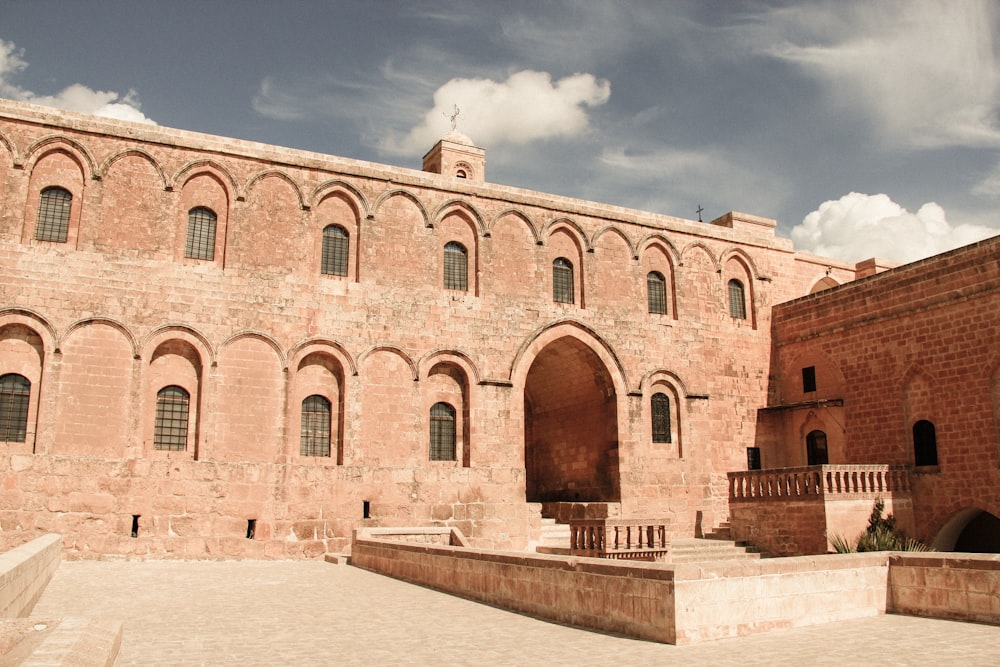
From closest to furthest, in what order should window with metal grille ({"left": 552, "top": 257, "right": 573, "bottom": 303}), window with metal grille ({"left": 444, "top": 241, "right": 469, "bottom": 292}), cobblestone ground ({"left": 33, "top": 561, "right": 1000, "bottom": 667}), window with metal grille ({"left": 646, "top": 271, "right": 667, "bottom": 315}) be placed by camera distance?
cobblestone ground ({"left": 33, "top": 561, "right": 1000, "bottom": 667}) < window with metal grille ({"left": 444, "top": 241, "right": 469, "bottom": 292}) < window with metal grille ({"left": 552, "top": 257, "right": 573, "bottom": 303}) < window with metal grille ({"left": 646, "top": 271, "right": 667, "bottom": 315})

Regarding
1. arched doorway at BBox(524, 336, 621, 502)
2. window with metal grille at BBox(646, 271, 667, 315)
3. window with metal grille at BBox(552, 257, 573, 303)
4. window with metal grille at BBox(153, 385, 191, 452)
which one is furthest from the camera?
window with metal grille at BBox(646, 271, 667, 315)

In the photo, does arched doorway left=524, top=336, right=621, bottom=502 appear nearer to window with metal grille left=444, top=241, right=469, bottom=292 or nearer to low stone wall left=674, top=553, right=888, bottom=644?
window with metal grille left=444, top=241, right=469, bottom=292

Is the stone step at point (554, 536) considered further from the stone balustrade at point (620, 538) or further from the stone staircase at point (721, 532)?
the stone staircase at point (721, 532)

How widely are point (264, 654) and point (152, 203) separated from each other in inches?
500

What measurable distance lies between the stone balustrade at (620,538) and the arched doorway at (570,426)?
16.8ft

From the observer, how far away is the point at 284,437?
17406mm

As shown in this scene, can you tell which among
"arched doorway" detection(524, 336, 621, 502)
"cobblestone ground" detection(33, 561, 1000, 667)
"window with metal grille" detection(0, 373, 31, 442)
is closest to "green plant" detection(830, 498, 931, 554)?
"arched doorway" detection(524, 336, 621, 502)

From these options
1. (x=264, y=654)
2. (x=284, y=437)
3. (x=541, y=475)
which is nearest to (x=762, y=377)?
(x=541, y=475)

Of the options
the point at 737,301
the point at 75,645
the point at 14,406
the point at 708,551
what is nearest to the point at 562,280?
the point at 737,301

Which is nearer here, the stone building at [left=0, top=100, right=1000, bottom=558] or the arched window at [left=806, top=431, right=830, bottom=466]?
the stone building at [left=0, top=100, right=1000, bottom=558]

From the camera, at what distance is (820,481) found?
1719 cm

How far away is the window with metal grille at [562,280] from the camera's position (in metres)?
21.5

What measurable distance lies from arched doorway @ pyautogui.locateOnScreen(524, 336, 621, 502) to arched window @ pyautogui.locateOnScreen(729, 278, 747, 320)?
16.7 ft

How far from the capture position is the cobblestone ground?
7.10 m
